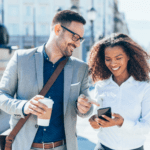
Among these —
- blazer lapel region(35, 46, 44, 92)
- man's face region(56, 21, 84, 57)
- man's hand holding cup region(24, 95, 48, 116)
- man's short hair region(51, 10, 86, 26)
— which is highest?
man's short hair region(51, 10, 86, 26)

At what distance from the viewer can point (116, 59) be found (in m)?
1.97

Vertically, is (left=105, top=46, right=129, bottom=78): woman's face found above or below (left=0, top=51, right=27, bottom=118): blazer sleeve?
above

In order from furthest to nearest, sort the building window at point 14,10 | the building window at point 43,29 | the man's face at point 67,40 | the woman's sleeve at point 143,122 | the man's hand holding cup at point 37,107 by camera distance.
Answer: the building window at point 14,10, the building window at point 43,29, the man's face at point 67,40, the woman's sleeve at point 143,122, the man's hand holding cup at point 37,107

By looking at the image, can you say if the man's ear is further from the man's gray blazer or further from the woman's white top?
the woman's white top

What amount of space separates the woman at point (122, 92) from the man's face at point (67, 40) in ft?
0.91

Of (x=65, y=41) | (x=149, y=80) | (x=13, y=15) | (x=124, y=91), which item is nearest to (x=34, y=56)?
(x=65, y=41)

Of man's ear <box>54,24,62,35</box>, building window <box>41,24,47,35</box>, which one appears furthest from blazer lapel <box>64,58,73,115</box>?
building window <box>41,24,47,35</box>

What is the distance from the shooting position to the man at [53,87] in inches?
72.9

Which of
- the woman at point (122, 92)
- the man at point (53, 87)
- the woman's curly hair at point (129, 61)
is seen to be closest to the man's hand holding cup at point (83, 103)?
the man at point (53, 87)

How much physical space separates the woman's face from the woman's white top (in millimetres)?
138

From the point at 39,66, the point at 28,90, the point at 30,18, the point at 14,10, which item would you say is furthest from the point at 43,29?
the point at 28,90

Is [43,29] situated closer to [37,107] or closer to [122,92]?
[122,92]

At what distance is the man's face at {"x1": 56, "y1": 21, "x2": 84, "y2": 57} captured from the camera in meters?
2.11

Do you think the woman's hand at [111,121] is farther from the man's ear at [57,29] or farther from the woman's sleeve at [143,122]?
the man's ear at [57,29]
